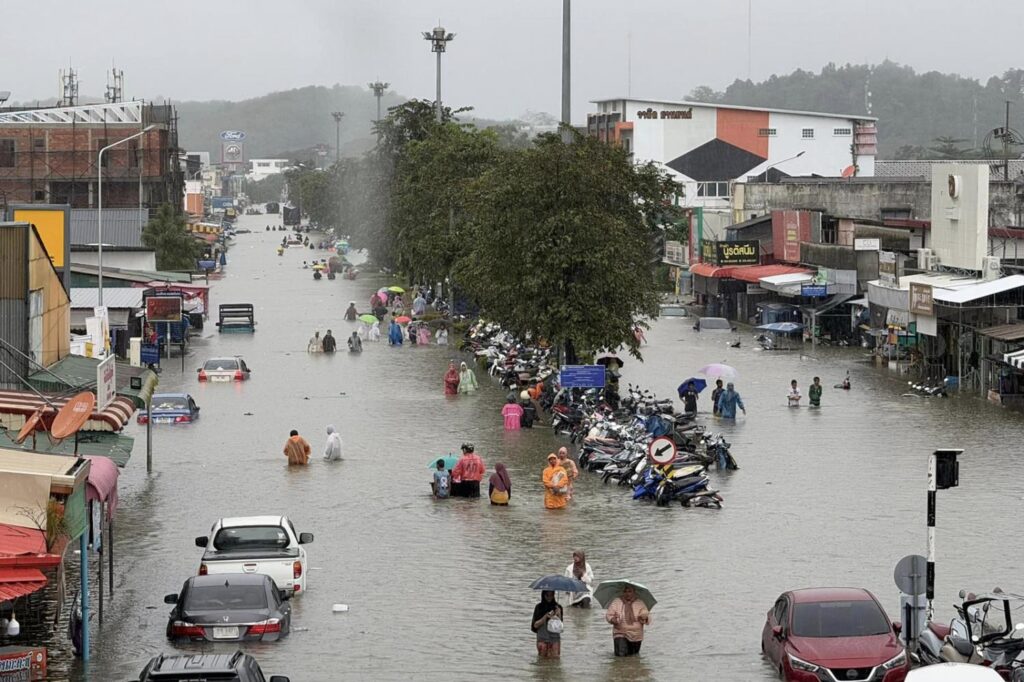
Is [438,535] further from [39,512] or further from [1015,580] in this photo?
[39,512]

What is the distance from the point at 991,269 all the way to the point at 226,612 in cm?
4078

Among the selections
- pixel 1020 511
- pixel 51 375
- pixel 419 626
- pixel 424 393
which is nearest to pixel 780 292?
pixel 424 393

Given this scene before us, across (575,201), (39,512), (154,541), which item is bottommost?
(154,541)

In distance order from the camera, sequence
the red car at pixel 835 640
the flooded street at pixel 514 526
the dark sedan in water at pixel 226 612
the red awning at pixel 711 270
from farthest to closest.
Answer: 1. the red awning at pixel 711 270
2. the flooded street at pixel 514 526
3. the dark sedan in water at pixel 226 612
4. the red car at pixel 835 640

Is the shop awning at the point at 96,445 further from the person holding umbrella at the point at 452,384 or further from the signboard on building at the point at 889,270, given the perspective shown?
the signboard on building at the point at 889,270

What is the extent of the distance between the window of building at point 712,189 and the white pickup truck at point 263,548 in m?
113

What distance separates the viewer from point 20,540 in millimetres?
17250

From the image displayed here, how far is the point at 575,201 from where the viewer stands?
160 feet

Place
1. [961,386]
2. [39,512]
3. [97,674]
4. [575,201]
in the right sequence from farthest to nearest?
[961,386]
[575,201]
[97,674]
[39,512]

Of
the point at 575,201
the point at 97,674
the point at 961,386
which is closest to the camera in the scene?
the point at 97,674

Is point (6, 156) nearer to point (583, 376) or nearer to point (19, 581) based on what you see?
point (583, 376)

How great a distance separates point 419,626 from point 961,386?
110 feet

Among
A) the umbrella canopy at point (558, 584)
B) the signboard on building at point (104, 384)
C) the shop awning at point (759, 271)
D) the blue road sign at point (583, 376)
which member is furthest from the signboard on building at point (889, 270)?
the umbrella canopy at point (558, 584)

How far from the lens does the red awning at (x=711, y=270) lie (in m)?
82.1
